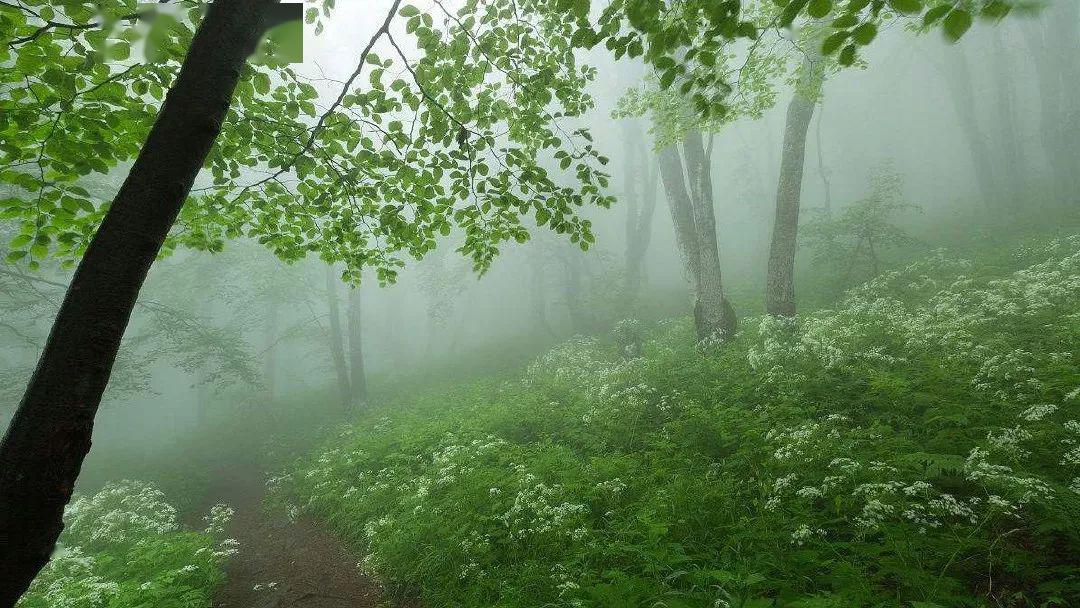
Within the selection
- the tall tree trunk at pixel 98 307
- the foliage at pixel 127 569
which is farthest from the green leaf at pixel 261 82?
the foliage at pixel 127 569

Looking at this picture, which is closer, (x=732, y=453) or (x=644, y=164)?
(x=732, y=453)

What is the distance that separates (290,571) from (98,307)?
6.54m

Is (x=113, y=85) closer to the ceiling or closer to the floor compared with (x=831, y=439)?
closer to the ceiling

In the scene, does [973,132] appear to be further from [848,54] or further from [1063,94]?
[848,54]

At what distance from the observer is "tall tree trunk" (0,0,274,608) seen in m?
1.49

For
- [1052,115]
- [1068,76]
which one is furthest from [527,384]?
[1068,76]

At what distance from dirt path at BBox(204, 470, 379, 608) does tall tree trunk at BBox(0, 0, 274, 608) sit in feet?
15.4

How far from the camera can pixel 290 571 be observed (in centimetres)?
664

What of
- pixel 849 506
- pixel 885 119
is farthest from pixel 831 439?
Answer: pixel 885 119

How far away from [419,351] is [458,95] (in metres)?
41.8

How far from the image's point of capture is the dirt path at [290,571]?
18.7 feet

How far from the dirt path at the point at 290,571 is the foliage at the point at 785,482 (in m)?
0.37

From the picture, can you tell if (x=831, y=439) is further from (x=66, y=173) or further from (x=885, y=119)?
(x=885, y=119)

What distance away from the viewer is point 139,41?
2830 mm
